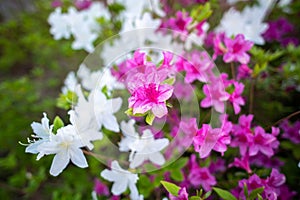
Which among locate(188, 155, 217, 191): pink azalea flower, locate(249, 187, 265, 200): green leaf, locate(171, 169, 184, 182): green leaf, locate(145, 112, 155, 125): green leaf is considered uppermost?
locate(145, 112, 155, 125): green leaf

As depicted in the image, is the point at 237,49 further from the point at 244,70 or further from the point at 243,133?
the point at 243,133

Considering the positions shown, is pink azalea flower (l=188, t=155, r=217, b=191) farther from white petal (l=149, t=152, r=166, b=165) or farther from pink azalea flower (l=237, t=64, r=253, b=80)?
pink azalea flower (l=237, t=64, r=253, b=80)

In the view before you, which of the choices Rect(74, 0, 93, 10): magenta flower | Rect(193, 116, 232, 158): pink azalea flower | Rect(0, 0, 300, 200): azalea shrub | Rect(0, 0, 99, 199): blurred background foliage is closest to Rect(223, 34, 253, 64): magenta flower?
Rect(0, 0, 300, 200): azalea shrub

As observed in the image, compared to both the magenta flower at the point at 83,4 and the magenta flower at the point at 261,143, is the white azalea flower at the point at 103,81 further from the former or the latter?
the magenta flower at the point at 83,4

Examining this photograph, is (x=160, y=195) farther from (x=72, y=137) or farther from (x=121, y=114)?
(x=72, y=137)

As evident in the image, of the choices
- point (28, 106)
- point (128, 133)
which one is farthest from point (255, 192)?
point (28, 106)

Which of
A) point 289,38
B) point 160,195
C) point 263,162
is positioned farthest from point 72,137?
point 289,38
